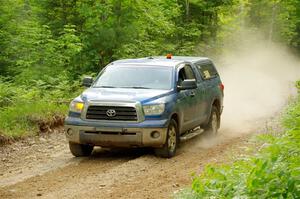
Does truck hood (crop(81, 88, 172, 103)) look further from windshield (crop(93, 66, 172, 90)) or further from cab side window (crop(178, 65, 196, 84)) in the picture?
cab side window (crop(178, 65, 196, 84))

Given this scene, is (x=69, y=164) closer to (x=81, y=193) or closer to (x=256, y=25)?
(x=81, y=193)

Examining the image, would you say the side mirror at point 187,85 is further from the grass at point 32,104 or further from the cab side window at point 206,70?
the grass at point 32,104

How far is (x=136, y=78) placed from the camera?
1176 centimetres

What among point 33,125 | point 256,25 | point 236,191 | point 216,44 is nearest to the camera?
point 236,191

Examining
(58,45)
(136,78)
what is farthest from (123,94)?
(58,45)

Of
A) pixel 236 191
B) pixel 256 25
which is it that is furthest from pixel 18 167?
pixel 256 25

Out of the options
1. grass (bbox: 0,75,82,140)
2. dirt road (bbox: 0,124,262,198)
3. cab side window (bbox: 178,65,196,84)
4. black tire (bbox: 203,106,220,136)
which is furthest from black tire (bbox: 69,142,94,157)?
black tire (bbox: 203,106,220,136)

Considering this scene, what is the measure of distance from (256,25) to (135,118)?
49.8 metres

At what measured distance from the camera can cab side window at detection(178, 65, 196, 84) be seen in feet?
39.6

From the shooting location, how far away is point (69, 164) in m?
10.4

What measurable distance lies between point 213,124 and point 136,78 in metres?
2.88

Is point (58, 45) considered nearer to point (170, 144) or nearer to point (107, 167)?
point (170, 144)

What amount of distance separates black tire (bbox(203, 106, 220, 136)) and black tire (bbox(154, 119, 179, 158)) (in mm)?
2379

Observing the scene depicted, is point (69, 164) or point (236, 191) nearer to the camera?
point (236, 191)
